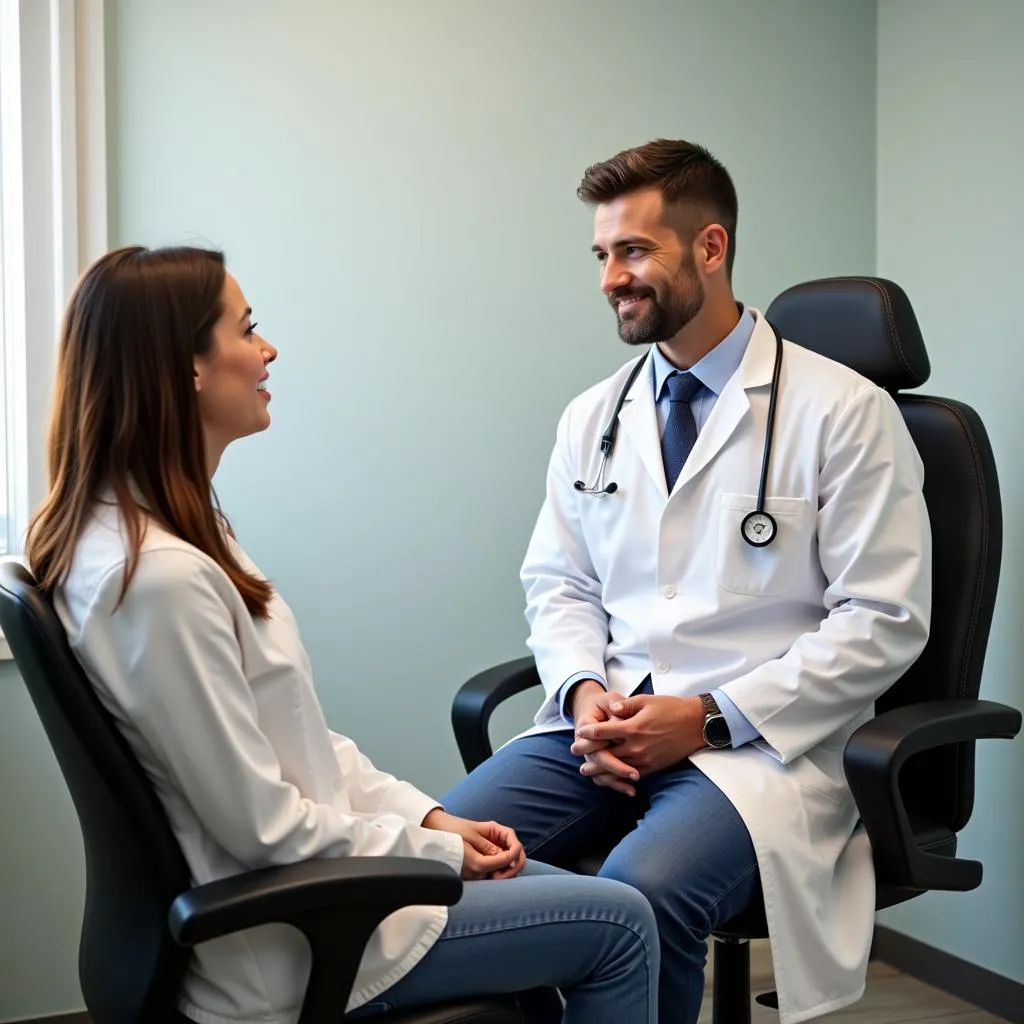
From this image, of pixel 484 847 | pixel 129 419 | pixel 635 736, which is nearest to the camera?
pixel 129 419

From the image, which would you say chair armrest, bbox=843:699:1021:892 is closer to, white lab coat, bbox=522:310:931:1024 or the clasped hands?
white lab coat, bbox=522:310:931:1024

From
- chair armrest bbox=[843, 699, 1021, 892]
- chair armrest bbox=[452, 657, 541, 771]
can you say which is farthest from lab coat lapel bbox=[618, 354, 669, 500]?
chair armrest bbox=[843, 699, 1021, 892]

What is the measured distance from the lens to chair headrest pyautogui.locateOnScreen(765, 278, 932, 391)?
180 cm

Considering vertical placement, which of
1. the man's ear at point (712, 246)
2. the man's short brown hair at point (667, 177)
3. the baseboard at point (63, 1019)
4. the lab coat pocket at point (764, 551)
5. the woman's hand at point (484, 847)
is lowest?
the baseboard at point (63, 1019)

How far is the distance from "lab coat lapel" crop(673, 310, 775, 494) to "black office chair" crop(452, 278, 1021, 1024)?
13 cm

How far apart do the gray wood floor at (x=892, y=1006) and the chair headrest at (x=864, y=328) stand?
1.20 m

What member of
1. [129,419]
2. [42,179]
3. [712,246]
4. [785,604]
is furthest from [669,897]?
[42,179]

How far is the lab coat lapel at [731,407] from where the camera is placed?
1775mm

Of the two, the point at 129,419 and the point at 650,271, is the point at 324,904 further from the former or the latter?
the point at 650,271

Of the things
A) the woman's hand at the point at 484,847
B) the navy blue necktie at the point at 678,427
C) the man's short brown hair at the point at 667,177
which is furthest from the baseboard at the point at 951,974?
the man's short brown hair at the point at 667,177

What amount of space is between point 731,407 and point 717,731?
1.55 feet

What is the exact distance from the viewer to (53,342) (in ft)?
6.97

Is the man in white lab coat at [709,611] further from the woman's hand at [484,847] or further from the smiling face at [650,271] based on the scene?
the woman's hand at [484,847]

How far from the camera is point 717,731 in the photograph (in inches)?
64.8
